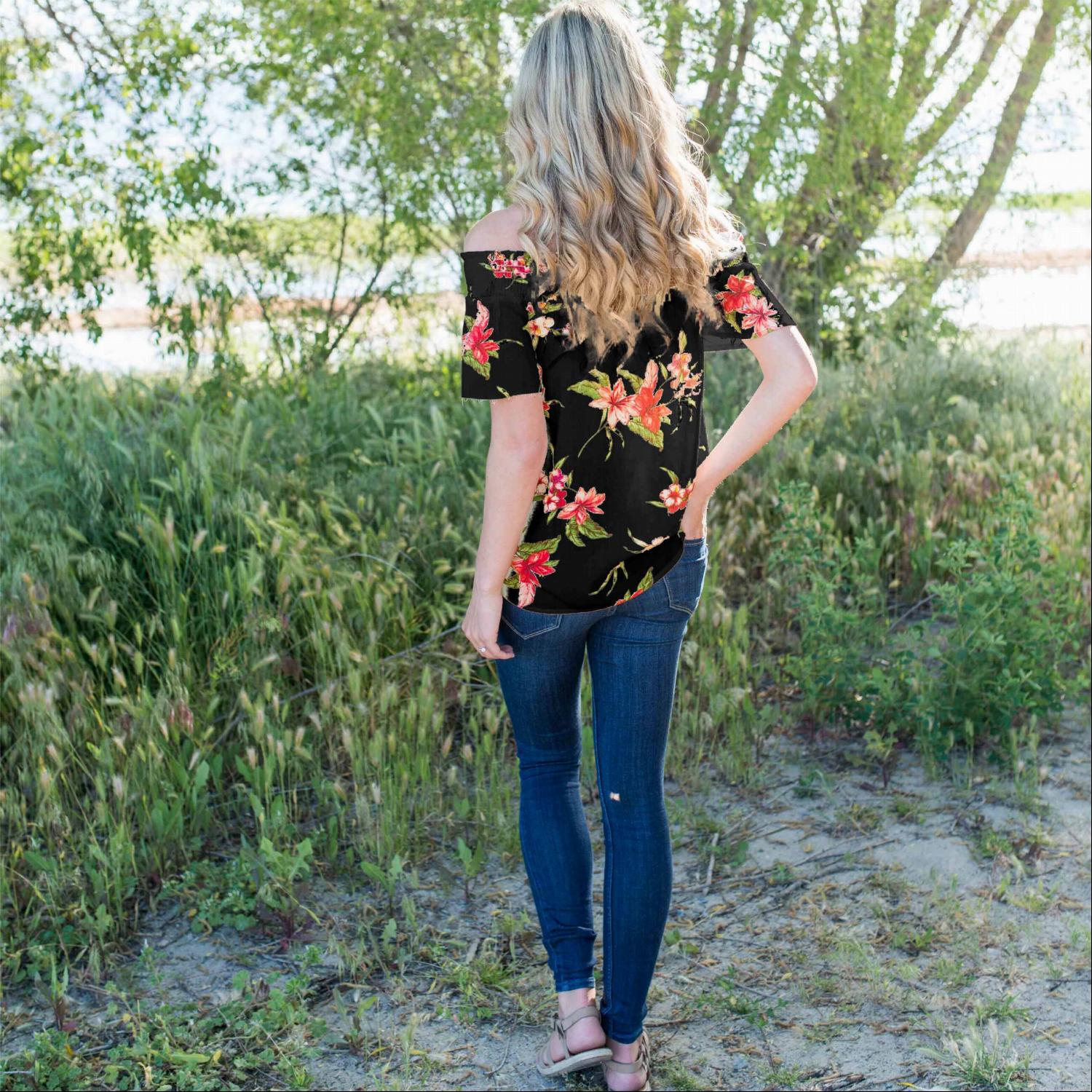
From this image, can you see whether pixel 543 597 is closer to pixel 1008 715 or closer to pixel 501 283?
pixel 501 283

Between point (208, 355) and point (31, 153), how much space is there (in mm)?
1439

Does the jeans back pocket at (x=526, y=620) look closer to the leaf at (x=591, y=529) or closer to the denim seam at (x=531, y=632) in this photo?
the denim seam at (x=531, y=632)

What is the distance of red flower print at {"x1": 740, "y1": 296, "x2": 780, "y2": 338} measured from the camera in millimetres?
2113

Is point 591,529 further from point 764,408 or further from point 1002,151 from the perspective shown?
point 1002,151

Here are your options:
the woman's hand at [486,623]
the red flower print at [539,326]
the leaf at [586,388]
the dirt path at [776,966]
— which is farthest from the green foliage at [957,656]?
the red flower print at [539,326]

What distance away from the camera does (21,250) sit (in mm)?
6363

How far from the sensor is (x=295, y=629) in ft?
12.3

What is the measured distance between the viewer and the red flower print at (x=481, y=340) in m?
1.93

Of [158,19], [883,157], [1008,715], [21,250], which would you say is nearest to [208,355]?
[21,250]

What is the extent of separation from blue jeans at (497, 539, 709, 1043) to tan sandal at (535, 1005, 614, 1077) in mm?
37

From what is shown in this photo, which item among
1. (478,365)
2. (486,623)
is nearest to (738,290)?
(478,365)

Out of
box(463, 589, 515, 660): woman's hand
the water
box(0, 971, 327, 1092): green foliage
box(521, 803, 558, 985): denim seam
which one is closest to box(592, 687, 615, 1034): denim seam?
box(521, 803, 558, 985): denim seam

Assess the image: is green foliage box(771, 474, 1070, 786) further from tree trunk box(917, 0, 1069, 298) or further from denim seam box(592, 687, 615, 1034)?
tree trunk box(917, 0, 1069, 298)

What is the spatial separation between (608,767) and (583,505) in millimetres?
535
